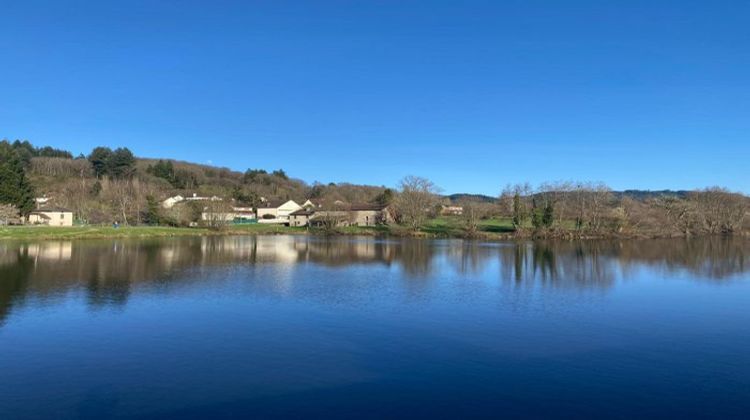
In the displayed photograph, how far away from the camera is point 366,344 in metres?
13.6

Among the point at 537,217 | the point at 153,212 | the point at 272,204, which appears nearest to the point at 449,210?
the point at 272,204

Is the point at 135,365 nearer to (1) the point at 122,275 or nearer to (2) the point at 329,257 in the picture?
(1) the point at 122,275

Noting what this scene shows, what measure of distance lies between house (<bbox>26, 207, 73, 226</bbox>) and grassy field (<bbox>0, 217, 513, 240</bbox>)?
11994 mm

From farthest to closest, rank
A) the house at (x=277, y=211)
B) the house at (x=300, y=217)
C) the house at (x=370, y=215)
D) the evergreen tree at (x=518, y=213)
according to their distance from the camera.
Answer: the house at (x=277, y=211) → the house at (x=300, y=217) → the house at (x=370, y=215) → the evergreen tree at (x=518, y=213)

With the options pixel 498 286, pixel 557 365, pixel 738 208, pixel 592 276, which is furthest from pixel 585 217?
pixel 557 365

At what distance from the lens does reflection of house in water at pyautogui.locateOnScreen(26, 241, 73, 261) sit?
33784 millimetres

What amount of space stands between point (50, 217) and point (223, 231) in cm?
2329

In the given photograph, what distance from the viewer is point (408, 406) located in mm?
9430

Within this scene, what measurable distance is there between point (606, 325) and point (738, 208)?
82406 mm

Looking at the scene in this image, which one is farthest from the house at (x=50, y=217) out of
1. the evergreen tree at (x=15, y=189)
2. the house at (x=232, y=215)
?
the house at (x=232, y=215)

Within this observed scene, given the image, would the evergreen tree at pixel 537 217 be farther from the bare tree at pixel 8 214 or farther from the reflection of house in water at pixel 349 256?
A: the bare tree at pixel 8 214

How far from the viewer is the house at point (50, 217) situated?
67500 mm

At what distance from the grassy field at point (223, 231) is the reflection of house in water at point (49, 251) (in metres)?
7.76

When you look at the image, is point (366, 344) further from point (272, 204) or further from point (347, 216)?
point (272, 204)
